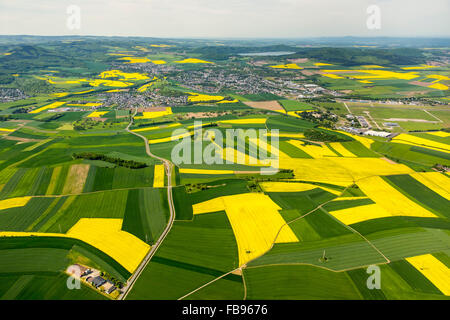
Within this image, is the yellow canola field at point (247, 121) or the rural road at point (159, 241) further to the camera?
the yellow canola field at point (247, 121)

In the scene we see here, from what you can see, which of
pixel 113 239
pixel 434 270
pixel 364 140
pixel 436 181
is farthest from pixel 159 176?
pixel 364 140

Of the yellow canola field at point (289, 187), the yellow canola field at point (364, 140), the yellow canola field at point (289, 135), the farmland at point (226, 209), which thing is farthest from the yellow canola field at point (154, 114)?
the yellow canola field at point (364, 140)

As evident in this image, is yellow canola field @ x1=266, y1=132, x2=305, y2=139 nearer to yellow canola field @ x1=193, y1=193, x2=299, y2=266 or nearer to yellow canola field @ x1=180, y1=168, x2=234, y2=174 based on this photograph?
yellow canola field @ x1=180, y1=168, x2=234, y2=174

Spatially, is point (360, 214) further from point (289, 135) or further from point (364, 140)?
point (364, 140)

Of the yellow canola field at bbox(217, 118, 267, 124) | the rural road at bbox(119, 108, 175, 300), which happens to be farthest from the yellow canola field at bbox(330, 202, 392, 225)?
the yellow canola field at bbox(217, 118, 267, 124)

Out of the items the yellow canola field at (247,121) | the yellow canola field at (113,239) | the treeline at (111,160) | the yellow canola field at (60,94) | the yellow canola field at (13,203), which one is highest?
the yellow canola field at (60,94)

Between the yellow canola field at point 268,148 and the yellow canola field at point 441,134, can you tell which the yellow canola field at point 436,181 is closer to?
the yellow canola field at point 268,148
